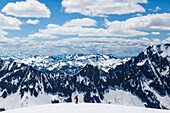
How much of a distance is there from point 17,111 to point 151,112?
28691 mm

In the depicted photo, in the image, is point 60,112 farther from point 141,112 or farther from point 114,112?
point 141,112

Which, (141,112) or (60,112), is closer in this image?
(60,112)

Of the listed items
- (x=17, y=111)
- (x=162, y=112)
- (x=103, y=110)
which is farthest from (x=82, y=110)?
(x=162, y=112)

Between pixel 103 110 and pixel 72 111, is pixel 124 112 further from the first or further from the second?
pixel 72 111

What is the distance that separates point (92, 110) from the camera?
1475 inches

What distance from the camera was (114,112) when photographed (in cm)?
3656

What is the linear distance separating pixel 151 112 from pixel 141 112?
107 inches

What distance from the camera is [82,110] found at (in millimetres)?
37156

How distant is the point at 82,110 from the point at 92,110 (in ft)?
6.87

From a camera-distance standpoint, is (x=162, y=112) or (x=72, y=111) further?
(x=162, y=112)

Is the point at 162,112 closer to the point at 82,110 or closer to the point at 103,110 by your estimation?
the point at 103,110

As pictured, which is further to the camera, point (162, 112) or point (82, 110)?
point (162, 112)

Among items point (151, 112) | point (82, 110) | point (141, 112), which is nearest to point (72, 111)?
point (82, 110)

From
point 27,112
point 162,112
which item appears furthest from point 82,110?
point 162,112
